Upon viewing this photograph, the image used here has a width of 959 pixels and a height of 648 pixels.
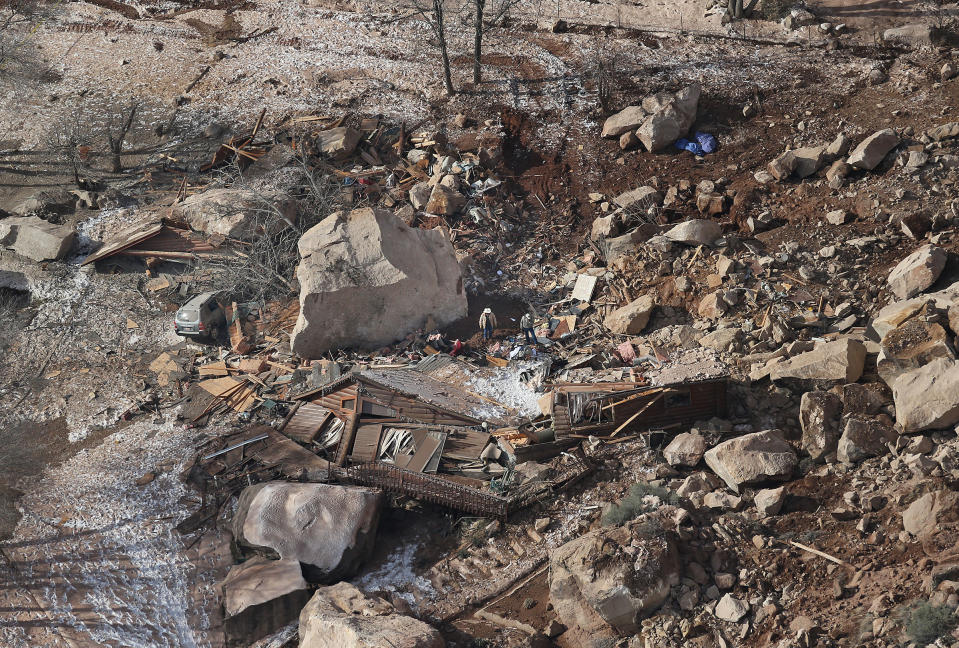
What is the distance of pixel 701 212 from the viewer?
17.5 m

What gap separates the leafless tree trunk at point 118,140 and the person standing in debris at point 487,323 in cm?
1085

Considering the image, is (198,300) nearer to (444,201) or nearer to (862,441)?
(444,201)

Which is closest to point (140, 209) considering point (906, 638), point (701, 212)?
point (701, 212)

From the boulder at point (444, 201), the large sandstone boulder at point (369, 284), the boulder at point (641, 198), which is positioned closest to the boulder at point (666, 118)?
the boulder at point (641, 198)

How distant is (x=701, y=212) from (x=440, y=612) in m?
10.1

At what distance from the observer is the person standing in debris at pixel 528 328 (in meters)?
15.5

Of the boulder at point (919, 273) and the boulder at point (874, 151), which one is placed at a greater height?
the boulder at point (874, 151)

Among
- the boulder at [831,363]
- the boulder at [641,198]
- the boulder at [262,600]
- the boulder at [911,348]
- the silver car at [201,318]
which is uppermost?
the boulder at [911,348]

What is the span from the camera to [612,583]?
10.1 m

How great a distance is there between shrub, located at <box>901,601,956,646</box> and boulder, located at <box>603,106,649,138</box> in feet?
44.7

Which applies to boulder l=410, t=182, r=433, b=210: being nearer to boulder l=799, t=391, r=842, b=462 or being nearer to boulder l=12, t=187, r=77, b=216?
boulder l=12, t=187, r=77, b=216

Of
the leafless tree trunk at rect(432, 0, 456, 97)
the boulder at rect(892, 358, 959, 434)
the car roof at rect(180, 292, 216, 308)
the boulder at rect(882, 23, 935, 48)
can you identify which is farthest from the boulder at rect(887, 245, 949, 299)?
the car roof at rect(180, 292, 216, 308)

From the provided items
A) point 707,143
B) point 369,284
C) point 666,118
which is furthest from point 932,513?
point 666,118

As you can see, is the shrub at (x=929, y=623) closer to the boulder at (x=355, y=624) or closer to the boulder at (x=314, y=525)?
the boulder at (x=355, y=624)
